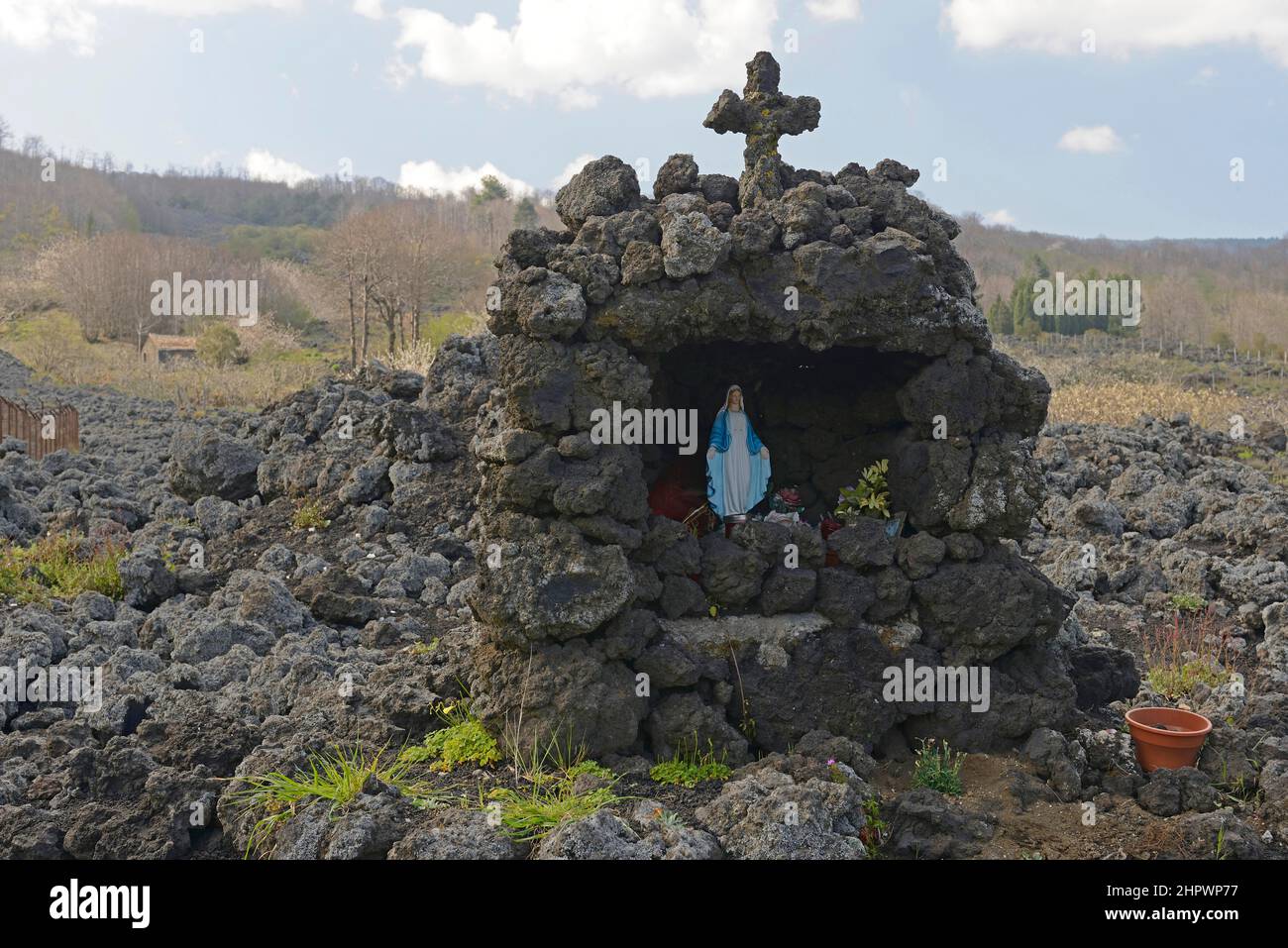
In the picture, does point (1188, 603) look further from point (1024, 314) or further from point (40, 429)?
point (1024, 314)

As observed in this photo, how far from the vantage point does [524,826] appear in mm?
6270

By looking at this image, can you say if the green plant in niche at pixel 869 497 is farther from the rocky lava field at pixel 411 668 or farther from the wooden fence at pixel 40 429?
the wooden fence at pixel 40 429

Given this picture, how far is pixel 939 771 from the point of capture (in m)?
7.46

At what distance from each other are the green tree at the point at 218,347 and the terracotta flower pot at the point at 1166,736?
31.4 metres

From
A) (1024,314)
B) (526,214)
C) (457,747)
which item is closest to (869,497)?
(457,747)

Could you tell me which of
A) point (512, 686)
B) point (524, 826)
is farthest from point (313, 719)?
point (524, 826)

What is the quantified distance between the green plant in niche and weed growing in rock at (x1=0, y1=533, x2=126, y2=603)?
7.76 meters

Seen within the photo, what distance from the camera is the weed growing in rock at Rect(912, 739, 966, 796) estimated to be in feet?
24.3

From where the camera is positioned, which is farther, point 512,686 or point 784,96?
point 784,96

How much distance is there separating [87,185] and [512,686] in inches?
3200

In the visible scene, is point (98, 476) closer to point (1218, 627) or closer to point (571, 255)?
point (571, 255)

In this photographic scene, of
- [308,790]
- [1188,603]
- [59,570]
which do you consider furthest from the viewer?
[1188,603]

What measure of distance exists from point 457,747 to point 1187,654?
7317 millimetres

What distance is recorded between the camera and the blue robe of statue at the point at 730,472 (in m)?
8.83
